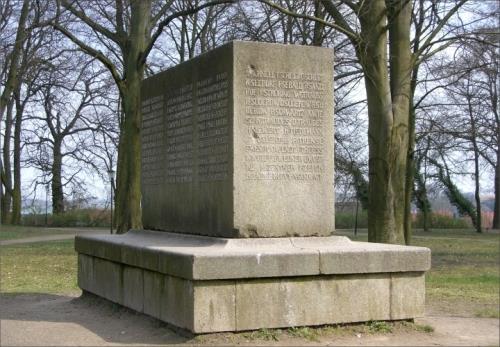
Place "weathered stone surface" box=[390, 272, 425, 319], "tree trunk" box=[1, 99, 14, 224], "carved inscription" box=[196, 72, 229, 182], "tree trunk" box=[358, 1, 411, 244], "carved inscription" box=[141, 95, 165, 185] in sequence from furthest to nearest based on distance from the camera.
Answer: "tree trunk" box=[1, 99, 14, 224]
"tree trunk" box=[358, 1, 411, 244]
"carved inscription" box=[141, 95, 165, 185]
"carved inscription" box=[196, 72, 229, 182]
"weathered stone surface" box=[390, 272, 425, 319]

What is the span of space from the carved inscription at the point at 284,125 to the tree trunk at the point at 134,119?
1233 centimetres

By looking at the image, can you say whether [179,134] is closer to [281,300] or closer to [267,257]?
[267,257]

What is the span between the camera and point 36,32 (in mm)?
21562

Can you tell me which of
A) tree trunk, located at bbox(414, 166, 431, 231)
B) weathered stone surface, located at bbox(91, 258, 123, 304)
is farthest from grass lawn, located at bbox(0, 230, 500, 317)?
tree trunk, located at bbox(414, 166, 431, 231)

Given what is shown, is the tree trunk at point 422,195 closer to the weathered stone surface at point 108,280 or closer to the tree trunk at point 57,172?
the tree trunk at point 57,172

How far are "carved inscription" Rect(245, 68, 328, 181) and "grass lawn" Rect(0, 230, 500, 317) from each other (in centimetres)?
306

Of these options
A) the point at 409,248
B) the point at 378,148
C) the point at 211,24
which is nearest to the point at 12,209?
the point at 211,24

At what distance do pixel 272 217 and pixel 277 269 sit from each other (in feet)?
3.28

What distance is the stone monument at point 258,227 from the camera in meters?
7.41

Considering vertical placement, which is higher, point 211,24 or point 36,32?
point 211,24

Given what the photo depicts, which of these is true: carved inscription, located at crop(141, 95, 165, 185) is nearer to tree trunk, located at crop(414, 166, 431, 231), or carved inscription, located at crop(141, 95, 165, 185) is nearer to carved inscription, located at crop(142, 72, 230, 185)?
carved inscription, located at crop(142, 72, 230, 185)

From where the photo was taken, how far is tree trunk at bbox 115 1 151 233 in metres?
20.6

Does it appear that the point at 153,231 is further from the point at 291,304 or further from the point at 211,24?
the point at 211,24

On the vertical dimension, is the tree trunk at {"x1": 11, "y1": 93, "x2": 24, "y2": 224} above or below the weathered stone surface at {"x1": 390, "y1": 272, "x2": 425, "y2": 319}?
above
